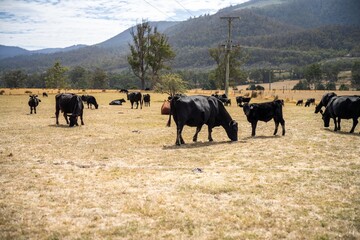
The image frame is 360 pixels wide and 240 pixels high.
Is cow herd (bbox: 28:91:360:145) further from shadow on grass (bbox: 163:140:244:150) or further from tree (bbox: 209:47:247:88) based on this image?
tree (bbox: 209:47:247:88)

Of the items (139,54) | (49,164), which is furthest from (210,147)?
(139,54)

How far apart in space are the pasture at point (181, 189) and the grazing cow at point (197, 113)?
1.01 metres

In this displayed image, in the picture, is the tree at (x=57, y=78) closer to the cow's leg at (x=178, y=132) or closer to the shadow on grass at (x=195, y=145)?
the cow's leg at (x=178, y=132)

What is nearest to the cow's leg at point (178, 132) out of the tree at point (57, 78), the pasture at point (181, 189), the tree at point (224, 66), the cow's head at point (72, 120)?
the pasture at point (181, 189)

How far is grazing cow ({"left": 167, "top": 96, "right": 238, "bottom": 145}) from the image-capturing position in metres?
16.4

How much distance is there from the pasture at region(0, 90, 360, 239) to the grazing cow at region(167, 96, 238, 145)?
101 centimetres

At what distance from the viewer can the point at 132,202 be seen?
8117 millimetres

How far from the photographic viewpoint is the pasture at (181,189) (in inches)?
263

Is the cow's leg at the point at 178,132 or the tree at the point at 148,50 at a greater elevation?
the tree at the point at 148,50

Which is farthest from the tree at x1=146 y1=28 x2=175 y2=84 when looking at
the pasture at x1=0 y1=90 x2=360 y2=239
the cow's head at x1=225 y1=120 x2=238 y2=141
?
the pasture at x1=0 y1=90 x2=360 y2=239

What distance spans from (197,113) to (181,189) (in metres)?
7.85

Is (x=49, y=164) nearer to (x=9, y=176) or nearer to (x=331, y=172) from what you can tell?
(x=9, y=176)

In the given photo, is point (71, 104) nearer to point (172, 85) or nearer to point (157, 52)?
point (172, 85)

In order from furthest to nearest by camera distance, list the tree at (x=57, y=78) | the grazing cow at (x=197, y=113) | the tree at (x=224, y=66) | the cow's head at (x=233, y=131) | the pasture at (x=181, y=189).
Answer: the tree at (x=57, y=78)
the tree at (x=224, y=66)
the cow's head at (x=233, y=131)
the grazing cow at (x=197, y=113)
the pasture at (x=181, y=189)
